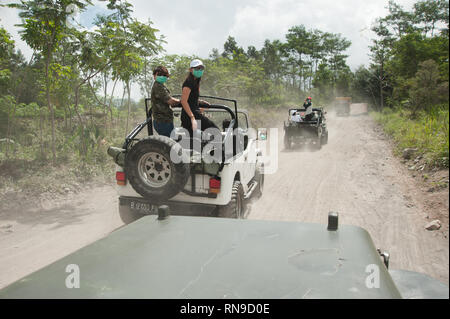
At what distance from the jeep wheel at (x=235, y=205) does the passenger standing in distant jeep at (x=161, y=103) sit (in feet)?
4.23

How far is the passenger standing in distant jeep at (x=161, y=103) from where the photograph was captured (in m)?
4.63

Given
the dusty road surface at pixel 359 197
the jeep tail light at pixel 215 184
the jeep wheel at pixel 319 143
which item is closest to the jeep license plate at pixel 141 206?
the jeep tail light at pixel 215 184

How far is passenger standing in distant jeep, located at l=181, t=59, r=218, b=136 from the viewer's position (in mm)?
4559

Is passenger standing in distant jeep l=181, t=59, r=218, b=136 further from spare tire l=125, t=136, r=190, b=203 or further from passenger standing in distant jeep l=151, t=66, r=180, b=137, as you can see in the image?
spare tire l=125, t=136, r=190, b=203

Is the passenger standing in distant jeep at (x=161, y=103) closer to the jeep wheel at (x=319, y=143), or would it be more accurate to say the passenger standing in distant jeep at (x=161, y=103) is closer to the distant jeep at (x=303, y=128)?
the distant jeep at (x=303, y=128)

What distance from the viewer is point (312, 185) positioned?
7336 mm

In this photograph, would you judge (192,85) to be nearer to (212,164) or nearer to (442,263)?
(212,164)

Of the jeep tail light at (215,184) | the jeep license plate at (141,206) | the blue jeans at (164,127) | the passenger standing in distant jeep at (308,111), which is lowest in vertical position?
the jeep license plate at (141,206)

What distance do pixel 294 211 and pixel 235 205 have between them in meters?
1.71

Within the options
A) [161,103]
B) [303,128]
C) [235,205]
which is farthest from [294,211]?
[303,128]

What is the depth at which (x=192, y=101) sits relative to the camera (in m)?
4.75

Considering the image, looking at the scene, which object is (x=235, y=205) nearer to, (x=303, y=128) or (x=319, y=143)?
(x=303, y=128)

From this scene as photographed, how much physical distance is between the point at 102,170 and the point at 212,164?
5.22 m
